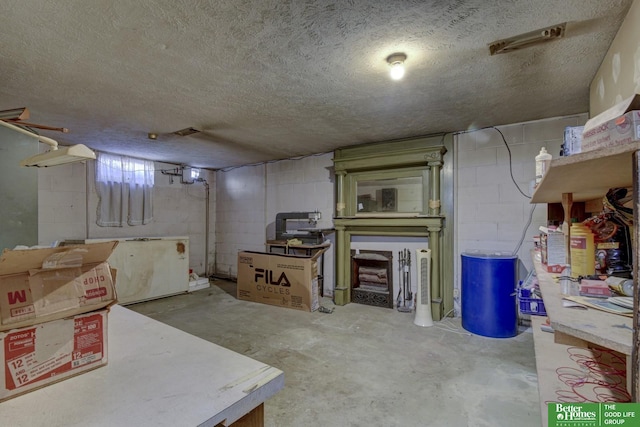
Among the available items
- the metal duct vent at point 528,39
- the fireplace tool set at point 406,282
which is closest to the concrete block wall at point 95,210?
the fireplace tool set at point 406,282

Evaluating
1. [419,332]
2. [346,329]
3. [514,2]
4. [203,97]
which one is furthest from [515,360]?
[203,97]

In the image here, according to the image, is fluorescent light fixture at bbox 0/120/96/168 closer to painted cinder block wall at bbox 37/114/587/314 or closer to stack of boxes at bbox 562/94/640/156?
stack of boxes at bbox 562/94/640/156

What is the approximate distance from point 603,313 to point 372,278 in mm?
3410

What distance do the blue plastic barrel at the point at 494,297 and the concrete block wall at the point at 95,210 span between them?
5034mm

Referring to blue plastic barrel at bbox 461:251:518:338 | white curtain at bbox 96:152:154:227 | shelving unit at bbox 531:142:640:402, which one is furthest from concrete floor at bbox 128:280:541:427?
white curtain at bbox 96:152:154:227

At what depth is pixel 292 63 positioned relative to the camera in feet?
6.60

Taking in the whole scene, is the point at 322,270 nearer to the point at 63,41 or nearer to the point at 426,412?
the point at 426,412

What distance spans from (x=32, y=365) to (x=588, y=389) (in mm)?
1826

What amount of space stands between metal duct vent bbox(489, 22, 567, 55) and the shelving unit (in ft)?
3.23

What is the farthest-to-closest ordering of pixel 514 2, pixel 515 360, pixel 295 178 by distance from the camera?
pixel 295 178
pixel 515 360
pixel 514 2

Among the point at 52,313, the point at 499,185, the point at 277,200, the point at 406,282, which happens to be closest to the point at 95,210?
the point at 277,200

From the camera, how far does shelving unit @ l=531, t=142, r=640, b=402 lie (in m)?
0.68

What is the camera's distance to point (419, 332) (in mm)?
3186

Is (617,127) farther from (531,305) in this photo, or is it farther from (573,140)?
(531,305)
